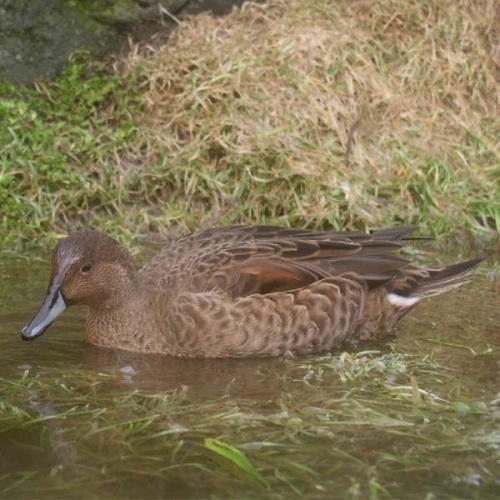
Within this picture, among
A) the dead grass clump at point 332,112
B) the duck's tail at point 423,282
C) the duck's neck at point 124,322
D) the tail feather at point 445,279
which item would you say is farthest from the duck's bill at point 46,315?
the dead grass clump at point 332,112

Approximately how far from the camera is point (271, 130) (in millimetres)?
9070

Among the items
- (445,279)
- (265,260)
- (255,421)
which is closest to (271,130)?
(445,279)

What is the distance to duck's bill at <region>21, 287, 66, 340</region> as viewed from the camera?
18.7 feet

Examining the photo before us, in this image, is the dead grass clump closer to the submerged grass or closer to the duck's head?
the duck's head

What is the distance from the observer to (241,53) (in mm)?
9680

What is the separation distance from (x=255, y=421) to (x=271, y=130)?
4.69m

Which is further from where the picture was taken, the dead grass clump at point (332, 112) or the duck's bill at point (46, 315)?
the dead grass clump at point (332, 112)

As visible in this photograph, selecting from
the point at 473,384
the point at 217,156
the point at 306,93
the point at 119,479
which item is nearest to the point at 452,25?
the point at 306,93

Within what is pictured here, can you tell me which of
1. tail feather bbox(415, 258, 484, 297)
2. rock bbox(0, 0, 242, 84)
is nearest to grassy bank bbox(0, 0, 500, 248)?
rock bbox(0, 0, 242, 84)

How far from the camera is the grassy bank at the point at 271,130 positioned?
873cm

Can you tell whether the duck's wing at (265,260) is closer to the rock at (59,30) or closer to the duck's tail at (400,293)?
the duck's tail at (400,293)

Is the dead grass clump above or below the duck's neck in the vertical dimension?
above

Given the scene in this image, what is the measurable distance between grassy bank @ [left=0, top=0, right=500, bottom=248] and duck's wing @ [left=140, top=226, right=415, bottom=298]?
2.12 meters

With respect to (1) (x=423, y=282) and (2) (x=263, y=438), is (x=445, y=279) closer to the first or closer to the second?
(1) (x=423, y=282)
